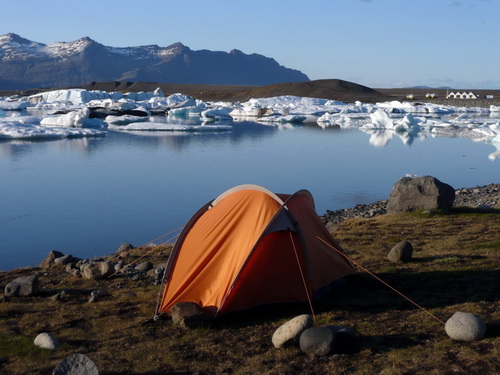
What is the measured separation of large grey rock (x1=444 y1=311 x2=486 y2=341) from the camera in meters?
5.26

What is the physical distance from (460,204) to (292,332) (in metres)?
9.41

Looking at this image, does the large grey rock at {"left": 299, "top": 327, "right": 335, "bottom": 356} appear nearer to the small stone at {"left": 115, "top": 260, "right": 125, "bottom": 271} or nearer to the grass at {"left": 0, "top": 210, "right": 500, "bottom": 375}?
the grass at {"left": 0, "top": 210, "right": 500, "bottom": 375}

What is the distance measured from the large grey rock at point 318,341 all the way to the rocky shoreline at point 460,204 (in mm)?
6569

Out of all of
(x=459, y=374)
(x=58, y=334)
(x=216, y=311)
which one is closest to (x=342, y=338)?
(x=459, y=374)

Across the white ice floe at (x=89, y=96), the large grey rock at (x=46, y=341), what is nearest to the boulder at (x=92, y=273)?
the large grey rock at (x=46, y=341)

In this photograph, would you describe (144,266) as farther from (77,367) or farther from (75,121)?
(75,121)

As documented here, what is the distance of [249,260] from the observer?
6.42m

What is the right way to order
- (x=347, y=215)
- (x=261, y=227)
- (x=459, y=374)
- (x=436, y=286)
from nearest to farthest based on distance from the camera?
(x=459, y=374) < (x=261, y=227) < (x=436, y=286) < (x=347, y=215)

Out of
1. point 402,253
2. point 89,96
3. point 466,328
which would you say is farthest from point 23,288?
point 89,96

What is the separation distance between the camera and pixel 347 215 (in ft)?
43.9

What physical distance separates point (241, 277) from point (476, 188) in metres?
12.1

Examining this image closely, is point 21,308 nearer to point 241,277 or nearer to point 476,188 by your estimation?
point 241,277

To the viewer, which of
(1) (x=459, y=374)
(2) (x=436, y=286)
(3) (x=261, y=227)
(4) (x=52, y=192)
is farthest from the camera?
(4) (x=52, y=192)

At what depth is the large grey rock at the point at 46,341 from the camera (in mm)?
5555
